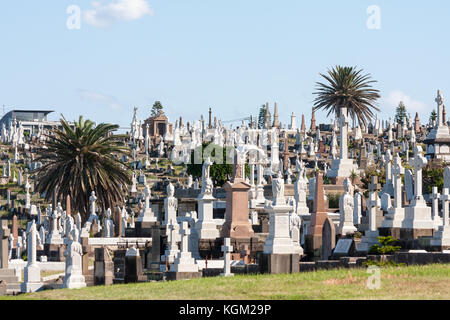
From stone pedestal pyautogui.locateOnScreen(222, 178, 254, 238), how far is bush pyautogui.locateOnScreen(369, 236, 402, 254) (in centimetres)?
992

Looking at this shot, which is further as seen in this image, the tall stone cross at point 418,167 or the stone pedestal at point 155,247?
the stone pedestal at point 155,247

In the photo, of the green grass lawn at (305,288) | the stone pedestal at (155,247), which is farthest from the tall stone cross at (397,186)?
the green grass lawn at (305,288)

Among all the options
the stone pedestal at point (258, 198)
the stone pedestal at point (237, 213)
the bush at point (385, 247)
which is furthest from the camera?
the stone pedestal at point (258, 198)

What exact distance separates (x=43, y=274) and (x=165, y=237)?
4803 millimetres

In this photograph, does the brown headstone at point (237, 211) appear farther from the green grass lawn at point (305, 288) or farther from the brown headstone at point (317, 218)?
the green grass lawn at point (305, 288)

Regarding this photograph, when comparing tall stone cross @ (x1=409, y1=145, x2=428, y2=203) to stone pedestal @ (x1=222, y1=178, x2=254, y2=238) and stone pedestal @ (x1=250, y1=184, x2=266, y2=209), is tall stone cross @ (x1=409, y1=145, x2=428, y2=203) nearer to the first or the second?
stone pedestal @ (x1=222, y1=178, x2=254, y2=238)

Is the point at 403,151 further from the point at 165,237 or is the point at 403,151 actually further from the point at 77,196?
the point at 165,237

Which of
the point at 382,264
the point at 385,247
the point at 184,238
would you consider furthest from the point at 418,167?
the point at 382,264

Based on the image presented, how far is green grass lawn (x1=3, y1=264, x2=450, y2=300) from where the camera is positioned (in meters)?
18.8

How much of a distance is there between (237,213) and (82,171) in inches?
632

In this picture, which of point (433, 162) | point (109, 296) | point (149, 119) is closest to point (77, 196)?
point (433, 162)

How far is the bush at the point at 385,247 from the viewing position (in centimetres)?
2727

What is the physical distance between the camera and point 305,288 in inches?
789

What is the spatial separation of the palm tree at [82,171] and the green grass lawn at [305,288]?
30.0m
